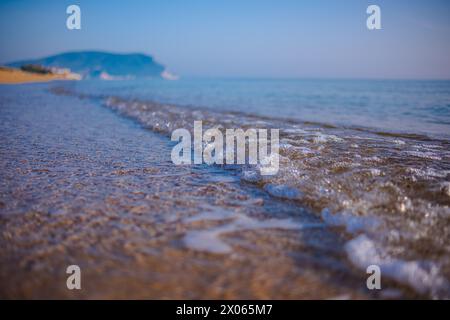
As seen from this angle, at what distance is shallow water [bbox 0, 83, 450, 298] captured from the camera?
85.9 inches

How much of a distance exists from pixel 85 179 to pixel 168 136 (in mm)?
4345

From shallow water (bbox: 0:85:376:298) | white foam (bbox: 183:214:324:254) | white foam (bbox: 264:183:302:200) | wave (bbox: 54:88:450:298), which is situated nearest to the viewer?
shallow water (bbox: 0:85:376:298)

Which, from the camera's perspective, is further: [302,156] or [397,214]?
[302,156]

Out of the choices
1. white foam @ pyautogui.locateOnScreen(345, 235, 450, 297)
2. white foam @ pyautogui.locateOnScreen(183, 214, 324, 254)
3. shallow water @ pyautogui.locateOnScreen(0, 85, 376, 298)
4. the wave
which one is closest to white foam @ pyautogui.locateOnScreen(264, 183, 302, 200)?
the wave

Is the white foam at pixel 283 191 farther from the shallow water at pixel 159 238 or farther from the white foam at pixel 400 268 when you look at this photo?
the white foam at pixel 400 268

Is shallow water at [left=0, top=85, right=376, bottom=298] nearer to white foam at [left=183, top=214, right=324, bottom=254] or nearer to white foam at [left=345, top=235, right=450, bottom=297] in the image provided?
white foam at [left=183, top=214, right=324, bottom=254]

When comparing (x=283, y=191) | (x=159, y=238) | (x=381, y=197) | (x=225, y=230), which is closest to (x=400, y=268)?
(x=381, y=197)

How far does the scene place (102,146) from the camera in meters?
6.66

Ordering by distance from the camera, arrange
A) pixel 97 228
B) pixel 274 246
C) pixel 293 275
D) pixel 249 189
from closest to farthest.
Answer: pixel 293 275 → pixel 274 246 → pixel 97 228 → pixel 249 189

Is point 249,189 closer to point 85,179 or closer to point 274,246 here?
point 274,246

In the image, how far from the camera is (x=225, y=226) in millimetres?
3023

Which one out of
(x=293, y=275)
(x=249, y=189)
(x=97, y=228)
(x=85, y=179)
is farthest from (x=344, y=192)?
(x=85, y=179)

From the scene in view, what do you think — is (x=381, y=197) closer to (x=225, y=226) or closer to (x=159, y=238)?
(x=225, y=226)
